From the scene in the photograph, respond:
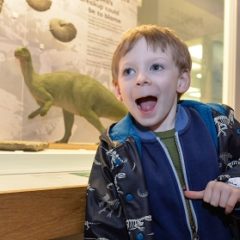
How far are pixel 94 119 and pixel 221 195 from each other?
0.69 meters

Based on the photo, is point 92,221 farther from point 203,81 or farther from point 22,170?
point 203,81

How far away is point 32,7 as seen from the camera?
3.77 ft

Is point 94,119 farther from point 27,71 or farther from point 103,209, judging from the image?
point 103,209

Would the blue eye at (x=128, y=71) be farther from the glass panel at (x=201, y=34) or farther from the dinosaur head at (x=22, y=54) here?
the glass panel at (x=201, y=34)

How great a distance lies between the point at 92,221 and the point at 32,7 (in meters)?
0.76

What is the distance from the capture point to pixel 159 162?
0.71 metres

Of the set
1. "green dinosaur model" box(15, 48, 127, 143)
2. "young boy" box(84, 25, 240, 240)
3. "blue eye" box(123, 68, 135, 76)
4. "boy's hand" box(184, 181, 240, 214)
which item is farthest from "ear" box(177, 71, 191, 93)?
"green dinosaur model" box(15, 48, 127, 143)

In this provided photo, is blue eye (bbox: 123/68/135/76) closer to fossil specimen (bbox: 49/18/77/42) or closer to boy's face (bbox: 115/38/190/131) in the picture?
boy's face (bbox: 115/38/190/131)

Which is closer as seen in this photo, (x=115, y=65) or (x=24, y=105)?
(x=115, y=65)

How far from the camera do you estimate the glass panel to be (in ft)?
5.32

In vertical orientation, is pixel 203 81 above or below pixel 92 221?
above

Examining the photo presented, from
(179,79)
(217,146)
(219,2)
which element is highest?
(219,2)

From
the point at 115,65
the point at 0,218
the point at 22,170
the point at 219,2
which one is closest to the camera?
the point at 0,218

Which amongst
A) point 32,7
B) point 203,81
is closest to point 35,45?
point 32,7
